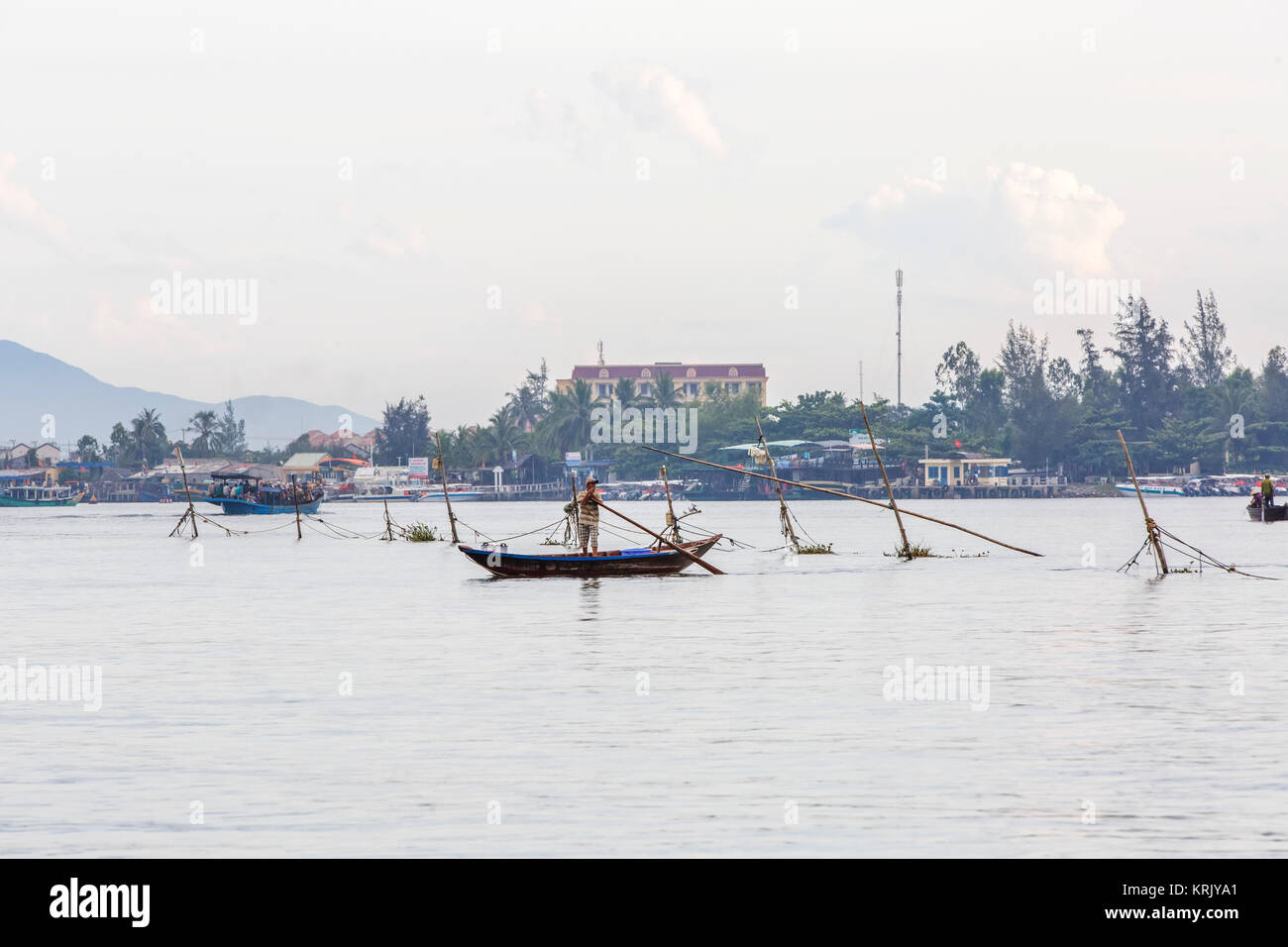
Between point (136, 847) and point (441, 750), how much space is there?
4.73m

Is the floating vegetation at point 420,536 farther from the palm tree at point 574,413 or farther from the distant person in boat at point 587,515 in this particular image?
the palm tree at point 574,413

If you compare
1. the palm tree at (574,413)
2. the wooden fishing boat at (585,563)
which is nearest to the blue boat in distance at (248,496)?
the palm tree at (574,413)

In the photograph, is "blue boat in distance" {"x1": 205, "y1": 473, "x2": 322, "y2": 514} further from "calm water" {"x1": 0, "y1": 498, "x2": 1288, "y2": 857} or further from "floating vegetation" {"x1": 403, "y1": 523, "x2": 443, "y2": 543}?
"calm water" {"x1": 0, "y1": 498, "x2": 1288, "y2": 857}

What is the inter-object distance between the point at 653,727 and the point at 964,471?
6833 inches

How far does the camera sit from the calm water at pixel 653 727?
41.6ft

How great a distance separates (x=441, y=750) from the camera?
1661 cm

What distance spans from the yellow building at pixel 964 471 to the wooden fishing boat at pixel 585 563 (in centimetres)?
14513

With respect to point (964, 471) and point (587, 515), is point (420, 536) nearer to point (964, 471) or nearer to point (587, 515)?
point (587, 515)

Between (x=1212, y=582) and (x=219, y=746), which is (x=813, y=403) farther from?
(x=219, y=746)

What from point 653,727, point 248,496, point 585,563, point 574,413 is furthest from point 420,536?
point 574,413

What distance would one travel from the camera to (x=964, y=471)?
615ft

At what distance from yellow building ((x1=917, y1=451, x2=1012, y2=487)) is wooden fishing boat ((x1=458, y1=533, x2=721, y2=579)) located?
14513 centimetres

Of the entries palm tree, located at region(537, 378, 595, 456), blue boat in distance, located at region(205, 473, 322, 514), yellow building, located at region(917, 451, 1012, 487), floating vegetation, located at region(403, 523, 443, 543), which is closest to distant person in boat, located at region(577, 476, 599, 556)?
floating vegetation, located at region(403, 523, 443, 543)

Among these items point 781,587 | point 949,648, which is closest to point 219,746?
point 949,648
